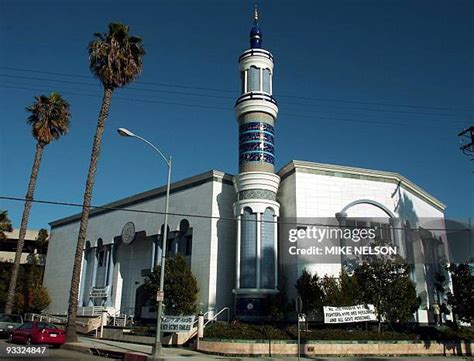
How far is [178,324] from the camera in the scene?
27.4 m

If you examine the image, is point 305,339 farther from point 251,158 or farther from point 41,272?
point 41,272

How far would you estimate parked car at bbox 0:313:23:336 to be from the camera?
92.2 feet

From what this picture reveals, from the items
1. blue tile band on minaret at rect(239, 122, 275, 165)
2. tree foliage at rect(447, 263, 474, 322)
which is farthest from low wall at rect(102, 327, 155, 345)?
tree foliage at rect(447, 263, 474, 322)

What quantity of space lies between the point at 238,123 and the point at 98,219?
2039 centimetres

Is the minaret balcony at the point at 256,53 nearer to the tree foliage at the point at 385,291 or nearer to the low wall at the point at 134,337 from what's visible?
the tree foliage at the point at 385,291

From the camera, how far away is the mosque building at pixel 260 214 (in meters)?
33.9

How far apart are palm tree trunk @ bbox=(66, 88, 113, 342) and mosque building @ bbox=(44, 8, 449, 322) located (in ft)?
17.2

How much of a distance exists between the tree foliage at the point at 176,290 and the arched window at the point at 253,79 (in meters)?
14.9

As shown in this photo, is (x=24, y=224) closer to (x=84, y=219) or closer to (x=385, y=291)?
(x=84, y=219)

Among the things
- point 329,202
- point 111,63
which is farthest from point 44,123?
point 329,202

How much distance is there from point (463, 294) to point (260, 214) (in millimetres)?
13749

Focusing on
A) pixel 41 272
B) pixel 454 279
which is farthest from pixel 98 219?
pixel 454 279

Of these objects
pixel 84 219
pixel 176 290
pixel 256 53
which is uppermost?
pixel 256 53

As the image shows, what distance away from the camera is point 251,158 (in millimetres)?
35656
